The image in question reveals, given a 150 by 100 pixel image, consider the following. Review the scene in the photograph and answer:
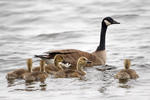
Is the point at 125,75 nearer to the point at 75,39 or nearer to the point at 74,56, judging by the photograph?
the point at 74,56

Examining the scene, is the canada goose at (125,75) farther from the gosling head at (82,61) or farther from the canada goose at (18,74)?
the canada goose at (18,74)

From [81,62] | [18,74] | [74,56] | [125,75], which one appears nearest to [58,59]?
[74,56]

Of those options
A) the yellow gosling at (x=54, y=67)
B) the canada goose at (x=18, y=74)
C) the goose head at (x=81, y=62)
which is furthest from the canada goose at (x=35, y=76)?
the goose head at (x=81, y=62)

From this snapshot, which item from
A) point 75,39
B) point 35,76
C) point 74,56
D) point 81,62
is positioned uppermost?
point 75,39

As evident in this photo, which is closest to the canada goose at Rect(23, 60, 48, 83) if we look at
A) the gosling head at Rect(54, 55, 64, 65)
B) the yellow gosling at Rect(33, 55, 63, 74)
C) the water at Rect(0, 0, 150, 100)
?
the water at Rect(0, 0, 150, 100)

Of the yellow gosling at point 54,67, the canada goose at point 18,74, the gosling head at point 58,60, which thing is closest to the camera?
the canada goose at point 18,74

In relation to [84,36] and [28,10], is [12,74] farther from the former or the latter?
[28,10]

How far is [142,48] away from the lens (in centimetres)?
1814

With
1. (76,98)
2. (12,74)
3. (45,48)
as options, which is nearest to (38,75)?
(12,74)

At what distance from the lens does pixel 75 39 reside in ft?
67.4

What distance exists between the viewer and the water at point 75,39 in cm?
1266

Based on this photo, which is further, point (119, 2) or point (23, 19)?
point (119, 2)

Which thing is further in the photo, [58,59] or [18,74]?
[58,59]

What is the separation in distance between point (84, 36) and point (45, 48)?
2427 mm
